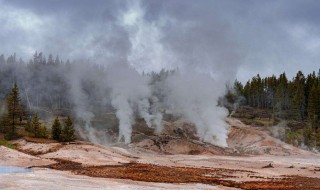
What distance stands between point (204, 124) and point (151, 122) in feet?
41.1

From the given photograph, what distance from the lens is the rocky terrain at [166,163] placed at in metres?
31.0

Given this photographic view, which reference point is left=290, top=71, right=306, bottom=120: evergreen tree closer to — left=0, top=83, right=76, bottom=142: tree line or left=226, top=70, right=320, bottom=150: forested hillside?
left=226, top=70, right=320, bottom=150: forested hillside

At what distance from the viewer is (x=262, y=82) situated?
174 m

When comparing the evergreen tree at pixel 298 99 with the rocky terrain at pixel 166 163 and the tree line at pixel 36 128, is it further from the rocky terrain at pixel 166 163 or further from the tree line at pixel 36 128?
the tree line at pixel 36 128

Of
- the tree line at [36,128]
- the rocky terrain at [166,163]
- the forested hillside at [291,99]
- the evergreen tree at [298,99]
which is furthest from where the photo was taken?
the evergreen tree at [298,99]

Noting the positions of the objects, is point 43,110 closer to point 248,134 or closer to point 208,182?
point 248,134

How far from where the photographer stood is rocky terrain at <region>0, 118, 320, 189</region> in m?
31.0

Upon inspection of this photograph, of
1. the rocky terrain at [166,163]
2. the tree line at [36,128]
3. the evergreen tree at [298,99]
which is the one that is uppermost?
the evergreen tree at [298,99]

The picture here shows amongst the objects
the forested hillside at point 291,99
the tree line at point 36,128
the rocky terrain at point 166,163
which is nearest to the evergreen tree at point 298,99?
the forested hillside at point 291,99

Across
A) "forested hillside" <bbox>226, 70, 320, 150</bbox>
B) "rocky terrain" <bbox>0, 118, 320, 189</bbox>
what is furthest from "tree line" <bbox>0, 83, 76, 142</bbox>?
"forested hillside" <bbox>226, 70, 320, 150</bbox>

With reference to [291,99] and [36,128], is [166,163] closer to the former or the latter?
[36,128]

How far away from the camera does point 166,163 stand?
56.5 meters

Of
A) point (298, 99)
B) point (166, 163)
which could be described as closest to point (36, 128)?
point (166, 163)

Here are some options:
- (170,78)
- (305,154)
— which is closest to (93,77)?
(170,78)
